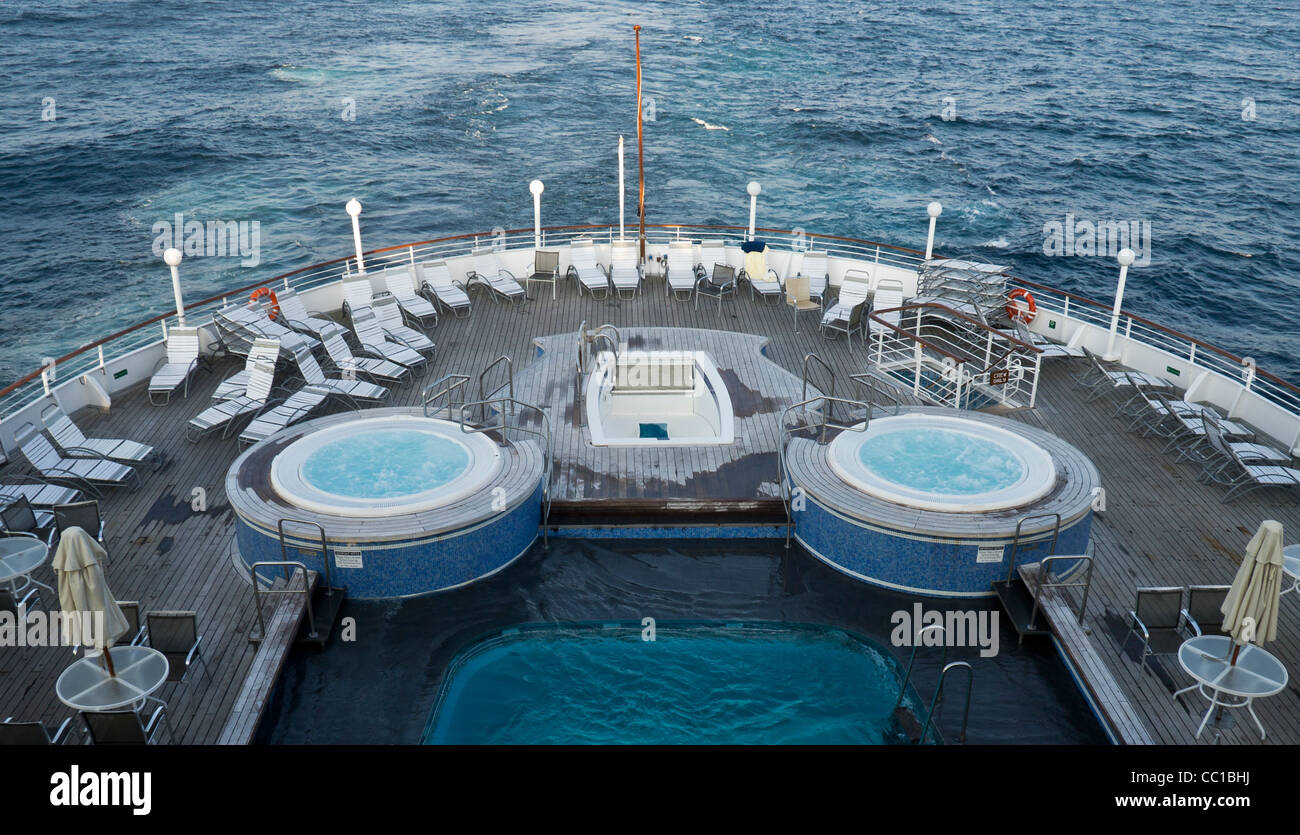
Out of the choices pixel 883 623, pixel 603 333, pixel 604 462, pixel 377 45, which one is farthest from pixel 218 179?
pixel 883 623

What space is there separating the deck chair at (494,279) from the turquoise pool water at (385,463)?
5617 millimetres

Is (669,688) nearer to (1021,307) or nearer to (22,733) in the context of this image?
(22,733)

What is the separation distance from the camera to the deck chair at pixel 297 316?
50.6 ft

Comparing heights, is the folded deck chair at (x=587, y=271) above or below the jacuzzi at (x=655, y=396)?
above

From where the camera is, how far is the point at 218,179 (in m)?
35.7

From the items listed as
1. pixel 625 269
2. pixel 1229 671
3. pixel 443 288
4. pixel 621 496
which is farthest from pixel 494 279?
pixel 1229 671

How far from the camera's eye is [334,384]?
1387 cm

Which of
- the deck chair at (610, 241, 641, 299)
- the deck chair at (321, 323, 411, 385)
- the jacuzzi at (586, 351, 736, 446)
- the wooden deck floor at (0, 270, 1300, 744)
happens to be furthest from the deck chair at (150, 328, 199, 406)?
the deck chair at (610, 241, 641, 299)

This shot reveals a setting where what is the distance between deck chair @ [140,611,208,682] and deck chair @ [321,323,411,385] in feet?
18.4

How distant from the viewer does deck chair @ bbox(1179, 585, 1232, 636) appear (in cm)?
939

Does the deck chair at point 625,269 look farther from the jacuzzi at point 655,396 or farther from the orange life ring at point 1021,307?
the orange life ring at point 1021,307

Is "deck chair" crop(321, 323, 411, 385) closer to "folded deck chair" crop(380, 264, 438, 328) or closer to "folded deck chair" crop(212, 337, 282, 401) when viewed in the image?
"folded deck chair" crop(212, 337, 282, 401)

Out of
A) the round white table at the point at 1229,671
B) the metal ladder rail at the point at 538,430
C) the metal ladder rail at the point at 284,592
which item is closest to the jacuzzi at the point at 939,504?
the round white table at the point at 1229,671
